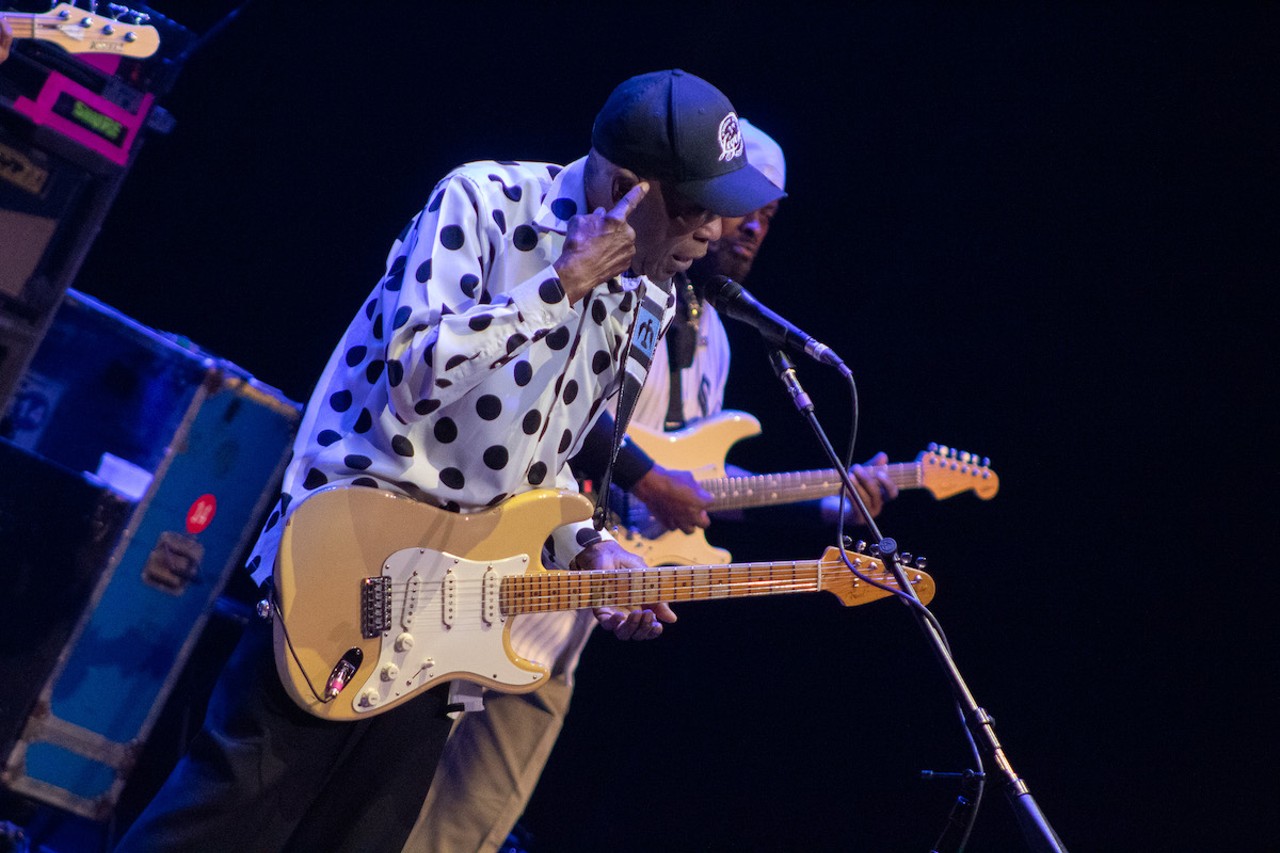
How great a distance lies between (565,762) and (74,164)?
3054mm

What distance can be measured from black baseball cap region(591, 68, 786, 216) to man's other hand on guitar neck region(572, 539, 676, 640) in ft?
2.97

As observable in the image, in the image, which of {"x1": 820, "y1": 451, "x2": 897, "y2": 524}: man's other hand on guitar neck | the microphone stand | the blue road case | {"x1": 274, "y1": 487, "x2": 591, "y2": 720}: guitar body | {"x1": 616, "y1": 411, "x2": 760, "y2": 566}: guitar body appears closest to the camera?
the microphone stand

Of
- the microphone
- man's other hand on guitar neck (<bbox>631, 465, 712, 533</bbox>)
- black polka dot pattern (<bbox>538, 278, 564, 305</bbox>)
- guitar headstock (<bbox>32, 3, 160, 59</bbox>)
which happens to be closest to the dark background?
man's other hand on guitar neck (<bbox>631, 465, 712, 533</bbox>)

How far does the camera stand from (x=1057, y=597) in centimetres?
462

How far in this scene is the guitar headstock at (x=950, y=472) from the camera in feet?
14.9

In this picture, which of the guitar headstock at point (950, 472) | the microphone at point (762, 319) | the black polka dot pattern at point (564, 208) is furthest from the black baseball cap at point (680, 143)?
the guitar headstock at point (950, 472)

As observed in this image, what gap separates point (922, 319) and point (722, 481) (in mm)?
1320

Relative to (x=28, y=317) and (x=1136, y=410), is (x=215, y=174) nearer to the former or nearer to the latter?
(x=28, y=317)

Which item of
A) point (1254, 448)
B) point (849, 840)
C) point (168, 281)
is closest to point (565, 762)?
point (849, 840)

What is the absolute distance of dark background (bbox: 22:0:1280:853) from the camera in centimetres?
423

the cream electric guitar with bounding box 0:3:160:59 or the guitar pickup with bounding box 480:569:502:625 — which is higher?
the cream electric guitar with bounding box 0:3:160:59

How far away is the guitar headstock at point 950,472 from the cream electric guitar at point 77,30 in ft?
10.8

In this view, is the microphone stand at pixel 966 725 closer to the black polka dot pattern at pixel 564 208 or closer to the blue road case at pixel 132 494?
the black polka dot pattern at pixel 564 208

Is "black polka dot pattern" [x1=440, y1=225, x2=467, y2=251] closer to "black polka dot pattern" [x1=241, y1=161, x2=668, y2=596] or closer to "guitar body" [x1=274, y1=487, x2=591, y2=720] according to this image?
"black polka dot pattern" [x1=241, y1=161, x2=668, y2=596]
